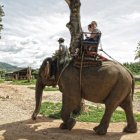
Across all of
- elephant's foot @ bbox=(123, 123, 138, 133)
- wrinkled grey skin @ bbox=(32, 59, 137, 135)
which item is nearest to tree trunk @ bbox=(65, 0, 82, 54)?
wrinkled grey skin @ bbox=(32, 59, 137, 135)

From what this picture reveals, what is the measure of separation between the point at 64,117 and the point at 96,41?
7.35 ft

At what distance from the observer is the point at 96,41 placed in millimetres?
10422

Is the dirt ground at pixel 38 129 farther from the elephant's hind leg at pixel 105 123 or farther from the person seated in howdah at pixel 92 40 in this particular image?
the person seated in howdah at pixel 92 40

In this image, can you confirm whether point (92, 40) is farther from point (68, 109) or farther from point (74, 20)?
point (74, 20)

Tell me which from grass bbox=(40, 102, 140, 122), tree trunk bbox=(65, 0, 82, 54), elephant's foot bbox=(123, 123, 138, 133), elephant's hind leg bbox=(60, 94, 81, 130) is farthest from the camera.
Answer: tree trunk bbox=(65, 0, 82, 54)

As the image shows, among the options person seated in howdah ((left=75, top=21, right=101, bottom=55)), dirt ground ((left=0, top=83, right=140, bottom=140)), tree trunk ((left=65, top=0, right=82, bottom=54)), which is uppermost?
tree trunk ((left=65, top=0, right=82, bottom=54))

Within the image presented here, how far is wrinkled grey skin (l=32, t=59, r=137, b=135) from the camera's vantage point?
10039 millimetres

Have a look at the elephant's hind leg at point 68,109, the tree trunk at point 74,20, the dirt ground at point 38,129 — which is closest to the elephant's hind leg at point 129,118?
the dirt ground at point 38,129

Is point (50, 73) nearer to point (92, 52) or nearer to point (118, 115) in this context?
point (92, 52)

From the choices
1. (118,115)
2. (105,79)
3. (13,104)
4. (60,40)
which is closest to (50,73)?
(60,40)

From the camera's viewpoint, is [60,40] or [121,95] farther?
[60,40]

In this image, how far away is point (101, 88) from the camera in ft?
33.0

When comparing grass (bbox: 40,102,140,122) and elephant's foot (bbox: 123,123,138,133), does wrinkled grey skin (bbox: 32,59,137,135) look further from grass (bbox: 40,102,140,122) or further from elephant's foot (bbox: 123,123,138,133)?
grass (bbox: 40,102,140,122)

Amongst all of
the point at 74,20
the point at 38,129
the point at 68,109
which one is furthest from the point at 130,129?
the point at 74,20
